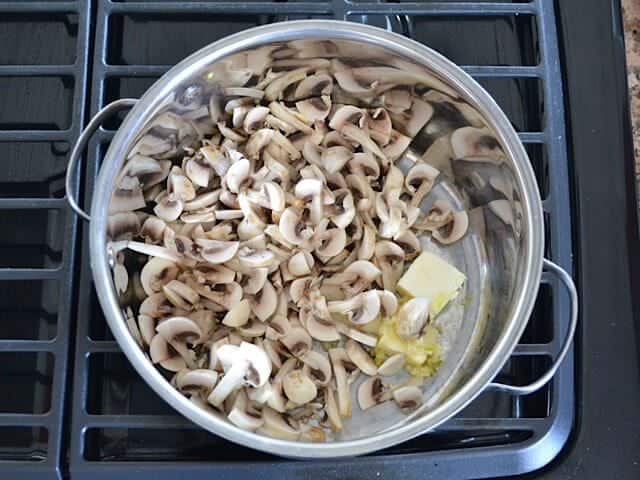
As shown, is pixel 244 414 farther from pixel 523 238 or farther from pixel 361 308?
pixel 523 238

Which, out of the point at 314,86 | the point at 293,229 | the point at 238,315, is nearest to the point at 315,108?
the point at 314,86

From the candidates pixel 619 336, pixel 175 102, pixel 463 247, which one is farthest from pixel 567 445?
pixel 175 102

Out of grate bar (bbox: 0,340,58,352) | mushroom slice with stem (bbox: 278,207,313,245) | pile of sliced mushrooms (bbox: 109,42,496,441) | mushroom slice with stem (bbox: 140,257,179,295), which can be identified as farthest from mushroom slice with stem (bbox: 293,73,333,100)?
grate bar (bbox: 0,340,58,352)

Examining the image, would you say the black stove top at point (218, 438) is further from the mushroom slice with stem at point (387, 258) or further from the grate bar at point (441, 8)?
the mushroom slice with stem at point (387, 258)

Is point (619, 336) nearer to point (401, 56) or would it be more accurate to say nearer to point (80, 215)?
point (401, 56)

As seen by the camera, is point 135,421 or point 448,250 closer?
point 135,421

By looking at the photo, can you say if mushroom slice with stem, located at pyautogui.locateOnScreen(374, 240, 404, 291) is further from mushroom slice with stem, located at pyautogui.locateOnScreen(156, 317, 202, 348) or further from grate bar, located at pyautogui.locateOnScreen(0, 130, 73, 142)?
grate bar, located at pyautogui.locateOnScreen(0, 130, 73, 142)
